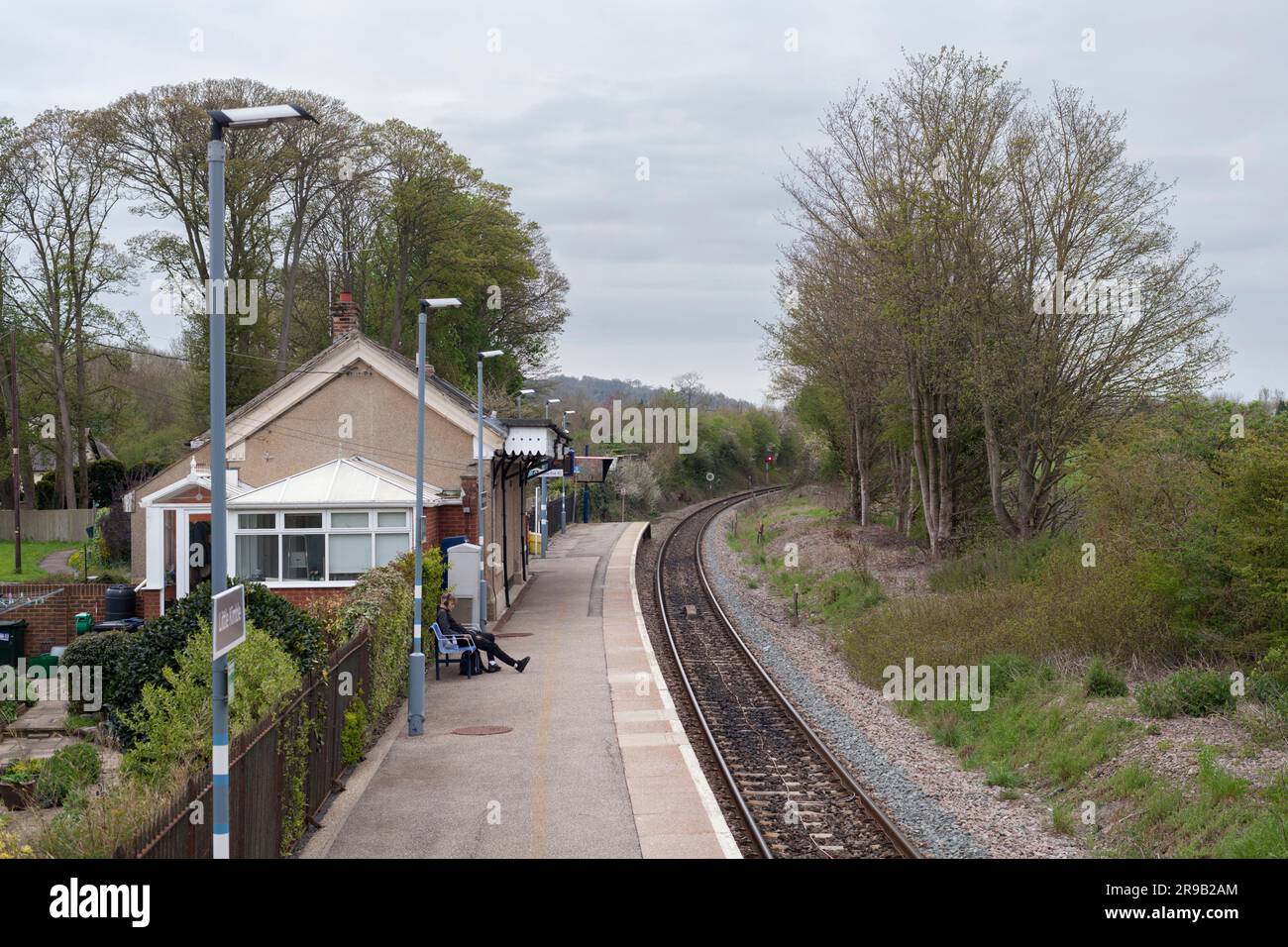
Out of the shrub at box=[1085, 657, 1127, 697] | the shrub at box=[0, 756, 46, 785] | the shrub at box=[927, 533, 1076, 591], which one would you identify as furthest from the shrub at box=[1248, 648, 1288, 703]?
the shrub at box=[0, 756, 46, 785]

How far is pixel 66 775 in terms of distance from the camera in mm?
12430

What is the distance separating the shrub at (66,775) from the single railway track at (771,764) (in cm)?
710

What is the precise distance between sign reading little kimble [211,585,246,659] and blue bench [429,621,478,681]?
12.6 metres

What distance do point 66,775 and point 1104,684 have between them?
12.6m

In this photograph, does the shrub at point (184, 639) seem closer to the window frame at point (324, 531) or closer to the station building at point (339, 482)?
the station building at point (339, 482)

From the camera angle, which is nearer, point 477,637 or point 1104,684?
point 1104,684

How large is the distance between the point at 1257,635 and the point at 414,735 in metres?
10.9

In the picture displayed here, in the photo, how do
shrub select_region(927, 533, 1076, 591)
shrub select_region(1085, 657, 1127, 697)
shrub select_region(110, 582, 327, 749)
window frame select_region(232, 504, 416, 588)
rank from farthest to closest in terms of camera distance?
window frame select_region(232, 504, 416, 588)
shrub select_region(927, 533, 1076, 591)
shrub select_region(1085, 657, 1127, 697)
shrub select_region(110, 582, 327, 749)

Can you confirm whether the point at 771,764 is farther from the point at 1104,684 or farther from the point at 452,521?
the point at 452,521

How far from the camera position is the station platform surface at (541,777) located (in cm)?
1072

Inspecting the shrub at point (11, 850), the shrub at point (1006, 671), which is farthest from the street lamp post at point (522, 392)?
the shrub at point (11, 850)

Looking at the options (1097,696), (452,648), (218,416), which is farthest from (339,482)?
(218,416)

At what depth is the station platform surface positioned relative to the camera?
422 inches

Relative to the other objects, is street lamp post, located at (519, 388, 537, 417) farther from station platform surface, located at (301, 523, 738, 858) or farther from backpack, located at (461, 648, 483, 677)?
backpack, located at (461, 648, 483, 677)
